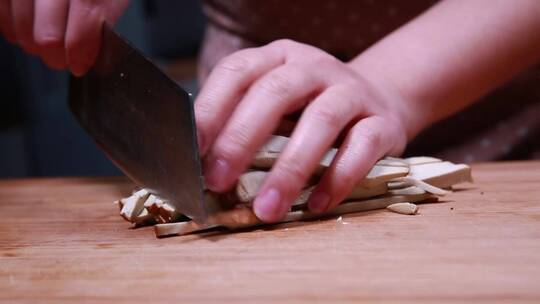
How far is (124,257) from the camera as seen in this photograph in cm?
64

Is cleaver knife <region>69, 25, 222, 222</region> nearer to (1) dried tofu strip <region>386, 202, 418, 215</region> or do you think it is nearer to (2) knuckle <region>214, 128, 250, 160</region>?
(2) knuckle <region>214, 128, 250, 160</region>

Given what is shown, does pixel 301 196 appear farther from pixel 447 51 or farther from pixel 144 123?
pixel 447 51

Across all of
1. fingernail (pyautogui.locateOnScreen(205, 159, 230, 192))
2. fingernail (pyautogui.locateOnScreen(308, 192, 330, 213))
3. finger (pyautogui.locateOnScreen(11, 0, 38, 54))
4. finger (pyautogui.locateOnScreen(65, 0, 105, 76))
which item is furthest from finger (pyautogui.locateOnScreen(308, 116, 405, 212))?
finger (pyautogui.locateOnScreen(11, 0, 38, 54))

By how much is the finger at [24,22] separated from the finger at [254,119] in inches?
14.9

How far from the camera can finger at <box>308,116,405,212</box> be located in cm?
71

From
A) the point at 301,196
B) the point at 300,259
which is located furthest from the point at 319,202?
the point at 300,259

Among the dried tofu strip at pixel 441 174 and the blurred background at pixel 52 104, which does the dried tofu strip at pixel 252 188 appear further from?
the blurred background at pixel 52 104

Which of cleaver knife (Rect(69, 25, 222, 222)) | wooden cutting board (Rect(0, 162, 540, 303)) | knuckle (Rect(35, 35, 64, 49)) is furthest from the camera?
knuckle (Rect(35, 35, 64, 49))

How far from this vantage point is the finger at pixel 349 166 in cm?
71

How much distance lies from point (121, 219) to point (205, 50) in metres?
0.71

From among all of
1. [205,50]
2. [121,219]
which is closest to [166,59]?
[205,50]

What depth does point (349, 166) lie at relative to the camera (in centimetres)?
71

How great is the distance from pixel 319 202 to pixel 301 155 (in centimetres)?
6

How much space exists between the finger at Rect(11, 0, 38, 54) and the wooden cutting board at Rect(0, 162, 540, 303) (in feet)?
0.91
